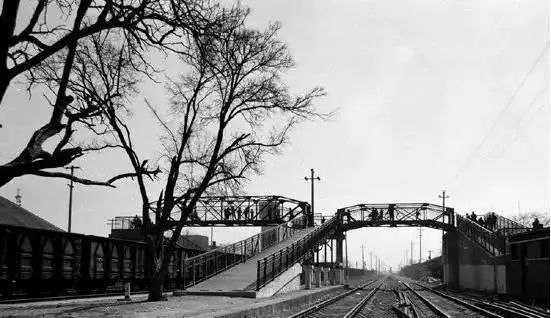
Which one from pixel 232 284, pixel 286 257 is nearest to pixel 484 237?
pixel 286 257

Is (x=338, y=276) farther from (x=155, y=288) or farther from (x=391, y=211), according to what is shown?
(x=155, y=288)

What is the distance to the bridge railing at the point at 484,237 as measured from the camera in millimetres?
34625

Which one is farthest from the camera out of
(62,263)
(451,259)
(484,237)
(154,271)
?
(451,259)

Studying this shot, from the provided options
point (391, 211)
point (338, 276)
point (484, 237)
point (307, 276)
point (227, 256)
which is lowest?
point (338, 276)

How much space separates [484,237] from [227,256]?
1773 cm

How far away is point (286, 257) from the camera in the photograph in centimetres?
3002

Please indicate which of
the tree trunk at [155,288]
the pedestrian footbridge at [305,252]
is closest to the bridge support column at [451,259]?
the pedestrian footbridge at [305,252]

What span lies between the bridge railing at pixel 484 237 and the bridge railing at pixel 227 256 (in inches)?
526

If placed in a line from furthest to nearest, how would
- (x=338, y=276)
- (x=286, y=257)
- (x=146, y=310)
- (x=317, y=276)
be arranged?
1. (x=338, y=276)
2. (x=317, y=276)
3. (x=286, y=257)
4. (x=146, y=310)

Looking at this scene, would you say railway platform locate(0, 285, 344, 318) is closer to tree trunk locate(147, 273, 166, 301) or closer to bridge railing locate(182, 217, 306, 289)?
tree trunk locate(147, 273, 166, 301)

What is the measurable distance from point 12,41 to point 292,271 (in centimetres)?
2332

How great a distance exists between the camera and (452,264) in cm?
5341

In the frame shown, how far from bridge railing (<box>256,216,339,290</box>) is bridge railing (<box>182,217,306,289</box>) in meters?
2.16

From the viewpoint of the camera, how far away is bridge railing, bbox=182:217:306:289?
27.1 metres
